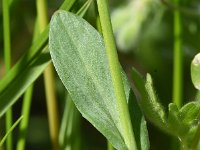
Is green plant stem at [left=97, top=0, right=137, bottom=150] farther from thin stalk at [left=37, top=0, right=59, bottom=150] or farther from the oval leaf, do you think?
thin stalk at [left=37, top=0, right=59, bottom=150]

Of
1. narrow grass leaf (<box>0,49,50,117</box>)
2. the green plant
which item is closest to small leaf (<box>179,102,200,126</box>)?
the green plant

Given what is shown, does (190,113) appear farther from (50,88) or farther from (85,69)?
(50,88)

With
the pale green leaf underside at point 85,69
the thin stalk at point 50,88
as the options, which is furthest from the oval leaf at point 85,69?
the thin stalk at point 50,88

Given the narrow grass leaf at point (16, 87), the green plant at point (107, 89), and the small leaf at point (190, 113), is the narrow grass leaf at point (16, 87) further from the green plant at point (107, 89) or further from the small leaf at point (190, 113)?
the small leaf at point (190, 113)

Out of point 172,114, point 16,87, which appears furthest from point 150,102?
point 16,87

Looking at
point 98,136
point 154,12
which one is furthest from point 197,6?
point 98,136

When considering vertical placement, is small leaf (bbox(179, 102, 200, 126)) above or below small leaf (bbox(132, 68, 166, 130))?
below

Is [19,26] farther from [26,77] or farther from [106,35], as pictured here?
[106,35]

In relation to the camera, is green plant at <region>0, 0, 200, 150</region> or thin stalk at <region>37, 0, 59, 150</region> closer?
green plant at <region>0, 0, 200, 150</region>

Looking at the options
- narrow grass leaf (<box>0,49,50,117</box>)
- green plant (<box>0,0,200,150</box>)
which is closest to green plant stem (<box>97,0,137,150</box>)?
green plant (<box>0,0,200,150</box>)
